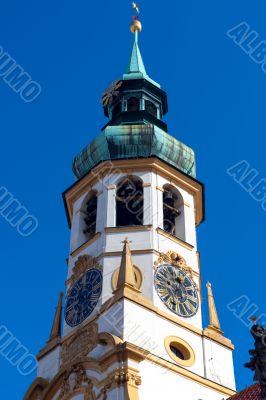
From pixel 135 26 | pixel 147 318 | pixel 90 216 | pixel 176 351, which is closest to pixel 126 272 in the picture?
pixel 147 318

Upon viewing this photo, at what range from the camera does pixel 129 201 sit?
26266 mm

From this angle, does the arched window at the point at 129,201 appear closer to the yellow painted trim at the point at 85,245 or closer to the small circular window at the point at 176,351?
the yellow painted trim at the point at 85,245

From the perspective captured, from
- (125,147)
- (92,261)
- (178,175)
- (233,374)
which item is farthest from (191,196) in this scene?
(233,374)

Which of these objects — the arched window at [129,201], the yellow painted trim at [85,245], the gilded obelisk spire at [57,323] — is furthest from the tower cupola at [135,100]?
the gilded obelisk spire at [57,323]

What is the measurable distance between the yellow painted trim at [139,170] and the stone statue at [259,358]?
35.3ft

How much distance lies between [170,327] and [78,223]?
17.3 ft

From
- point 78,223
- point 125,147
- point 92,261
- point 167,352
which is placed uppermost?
point 125,147

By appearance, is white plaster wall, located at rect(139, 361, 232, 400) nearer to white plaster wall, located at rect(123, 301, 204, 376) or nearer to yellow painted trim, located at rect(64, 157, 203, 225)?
white plaster wall, located at rect(123, 301, 204, 376)

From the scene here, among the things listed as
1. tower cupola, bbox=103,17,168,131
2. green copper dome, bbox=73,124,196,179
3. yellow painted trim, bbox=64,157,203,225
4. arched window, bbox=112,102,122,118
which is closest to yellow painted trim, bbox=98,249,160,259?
yellow painted trim, bbox=64,157,203,225

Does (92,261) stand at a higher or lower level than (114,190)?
lower

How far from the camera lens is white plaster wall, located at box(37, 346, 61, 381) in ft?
76.2

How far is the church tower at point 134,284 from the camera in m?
21.6

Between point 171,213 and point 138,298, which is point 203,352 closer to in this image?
point 138,298

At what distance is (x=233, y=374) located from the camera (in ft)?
77.3
